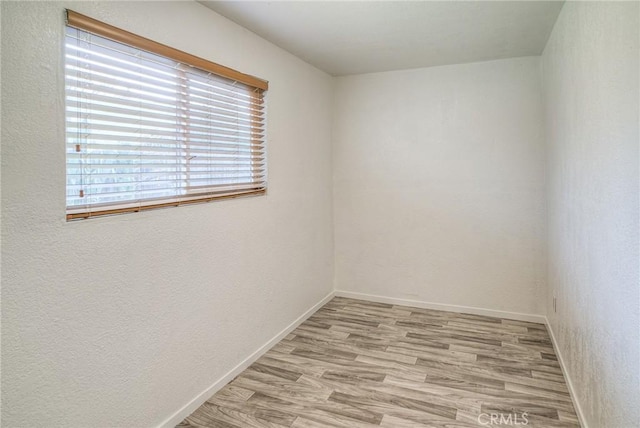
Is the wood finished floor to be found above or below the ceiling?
below

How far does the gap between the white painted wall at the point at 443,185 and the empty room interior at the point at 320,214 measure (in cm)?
2

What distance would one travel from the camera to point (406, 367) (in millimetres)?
2836

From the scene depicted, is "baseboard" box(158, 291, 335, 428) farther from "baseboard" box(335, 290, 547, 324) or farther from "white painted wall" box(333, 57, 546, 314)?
"white painted wall" box(333, 57, 546, 314)

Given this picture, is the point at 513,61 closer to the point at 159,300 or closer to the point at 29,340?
the point at 159,300

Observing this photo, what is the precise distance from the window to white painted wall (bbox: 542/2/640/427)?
2.03 m

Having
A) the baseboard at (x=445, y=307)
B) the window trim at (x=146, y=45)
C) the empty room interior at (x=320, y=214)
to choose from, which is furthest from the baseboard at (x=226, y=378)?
the window trim at (x=146, y=45)

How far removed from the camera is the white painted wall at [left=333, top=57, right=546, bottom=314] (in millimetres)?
3633

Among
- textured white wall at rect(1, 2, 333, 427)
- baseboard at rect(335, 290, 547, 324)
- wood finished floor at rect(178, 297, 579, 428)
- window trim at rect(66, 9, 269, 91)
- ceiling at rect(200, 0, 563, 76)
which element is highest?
ceiling at rect(200, 0, 563, 76)

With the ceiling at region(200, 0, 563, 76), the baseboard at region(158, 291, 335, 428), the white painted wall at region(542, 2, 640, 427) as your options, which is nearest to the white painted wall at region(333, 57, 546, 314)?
the ceiling at region(200, 0, 563, 76)

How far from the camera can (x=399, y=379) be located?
2.68 metres

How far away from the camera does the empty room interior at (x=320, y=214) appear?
5.14 ft

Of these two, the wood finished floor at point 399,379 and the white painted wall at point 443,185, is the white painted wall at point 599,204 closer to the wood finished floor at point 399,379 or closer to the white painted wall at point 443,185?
the wood finished floor at point 399,379

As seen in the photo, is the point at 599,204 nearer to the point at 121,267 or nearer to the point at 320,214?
the point at 121,267

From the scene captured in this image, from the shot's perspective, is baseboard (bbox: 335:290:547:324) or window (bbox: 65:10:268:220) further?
baseboard (bbox: 335:290:547:324)
